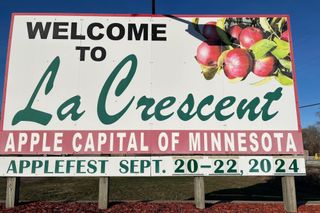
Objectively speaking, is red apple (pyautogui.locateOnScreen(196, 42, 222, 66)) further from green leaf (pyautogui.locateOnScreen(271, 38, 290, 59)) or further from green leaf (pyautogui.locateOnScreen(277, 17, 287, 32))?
green leaf (pyautogui.locateOnScreen(277, 17, 287, 32))

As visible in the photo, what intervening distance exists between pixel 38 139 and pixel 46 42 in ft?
8.27

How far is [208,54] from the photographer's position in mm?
8203

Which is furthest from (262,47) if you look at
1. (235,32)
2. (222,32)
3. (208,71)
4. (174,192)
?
(174,192)

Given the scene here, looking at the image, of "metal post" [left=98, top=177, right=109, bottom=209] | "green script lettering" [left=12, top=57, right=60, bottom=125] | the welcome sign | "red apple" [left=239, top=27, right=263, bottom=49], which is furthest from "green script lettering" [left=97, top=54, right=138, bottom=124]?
"red apple" [left=239, top=27, right=263, bottom=49]

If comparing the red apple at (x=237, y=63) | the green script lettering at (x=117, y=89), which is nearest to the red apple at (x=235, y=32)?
the red apple at (x=237, y=63)

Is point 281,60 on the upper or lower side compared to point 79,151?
upper

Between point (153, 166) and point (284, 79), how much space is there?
4.10 m

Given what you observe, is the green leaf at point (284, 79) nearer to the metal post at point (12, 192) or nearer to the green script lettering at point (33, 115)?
the green script lettering at point (33, 115)

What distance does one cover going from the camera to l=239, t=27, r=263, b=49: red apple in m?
8.35

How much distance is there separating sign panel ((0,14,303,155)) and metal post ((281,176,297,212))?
76cm

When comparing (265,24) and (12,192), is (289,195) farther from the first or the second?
Result: (12,192)

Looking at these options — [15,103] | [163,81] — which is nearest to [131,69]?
[163,81]

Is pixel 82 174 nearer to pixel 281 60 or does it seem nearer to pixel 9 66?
pixel 9 66

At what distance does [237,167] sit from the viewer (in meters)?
7.64
